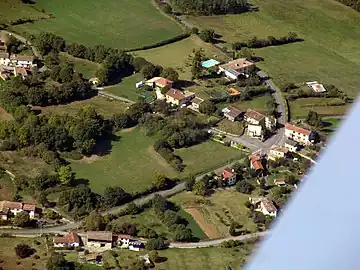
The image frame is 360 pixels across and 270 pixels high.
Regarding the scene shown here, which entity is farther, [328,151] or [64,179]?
[64,179]

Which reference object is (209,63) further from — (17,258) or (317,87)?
(17,258)

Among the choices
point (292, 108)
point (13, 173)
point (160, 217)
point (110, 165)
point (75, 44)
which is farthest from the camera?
point (75, 44)

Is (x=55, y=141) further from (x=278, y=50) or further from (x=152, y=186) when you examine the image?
(x=278, y=50)

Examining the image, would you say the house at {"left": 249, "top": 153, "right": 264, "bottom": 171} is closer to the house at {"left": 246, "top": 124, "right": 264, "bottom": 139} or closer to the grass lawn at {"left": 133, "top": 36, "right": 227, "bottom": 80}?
the house at {"left": 246, "top": 124, "right": 264, "bottom": 139}

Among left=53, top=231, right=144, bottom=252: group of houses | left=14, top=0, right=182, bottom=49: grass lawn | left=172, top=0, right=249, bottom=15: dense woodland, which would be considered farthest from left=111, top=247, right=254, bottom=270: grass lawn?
left=172, top=0, right=249, bottom=15: dense woodland

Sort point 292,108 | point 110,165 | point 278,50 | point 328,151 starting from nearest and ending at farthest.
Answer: point 328,151, point 110,165, point 292,108, point 278,50

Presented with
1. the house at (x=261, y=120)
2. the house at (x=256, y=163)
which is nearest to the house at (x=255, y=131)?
the house at (x=261, y=120)

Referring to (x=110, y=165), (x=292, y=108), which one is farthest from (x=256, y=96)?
(x=110, y=165)
